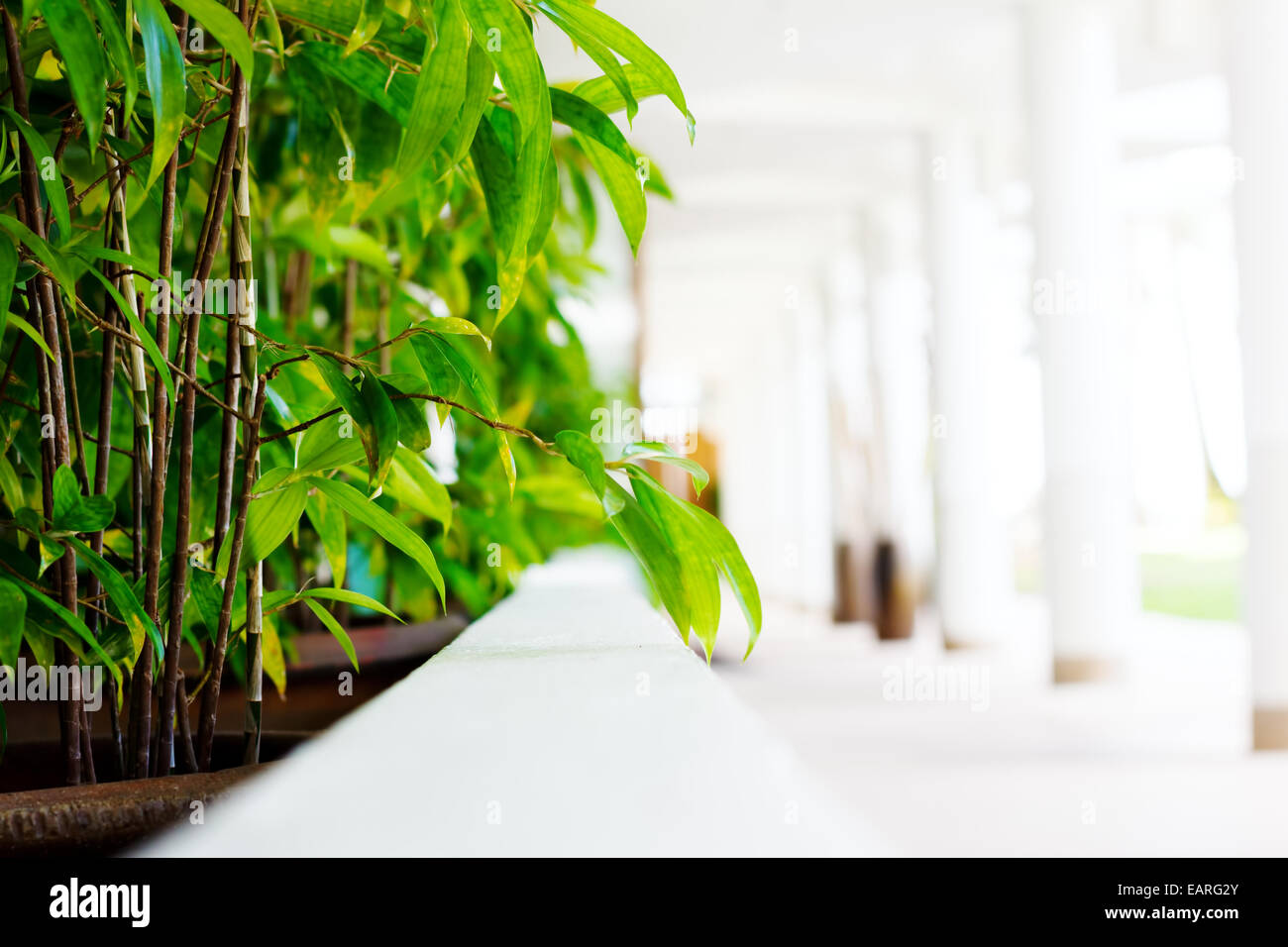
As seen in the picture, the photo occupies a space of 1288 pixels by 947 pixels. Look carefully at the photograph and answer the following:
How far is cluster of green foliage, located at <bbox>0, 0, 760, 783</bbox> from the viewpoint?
45 centimetres

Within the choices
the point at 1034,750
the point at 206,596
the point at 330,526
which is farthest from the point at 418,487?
the point at 1034,750

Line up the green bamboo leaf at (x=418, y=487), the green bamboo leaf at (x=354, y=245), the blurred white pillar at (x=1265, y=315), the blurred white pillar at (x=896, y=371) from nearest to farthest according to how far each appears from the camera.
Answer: the green bamboo leaf at (x=418, y=487)
the green bamboo leaf at (x=354, y=245)
the blurred white pillar at (x=1265, y=315)
the blurred white pillar at (x=896, y=371)

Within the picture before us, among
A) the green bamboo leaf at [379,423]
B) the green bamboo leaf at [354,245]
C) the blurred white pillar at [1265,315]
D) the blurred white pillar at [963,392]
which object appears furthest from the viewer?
the blurred white pillar at [963,392]

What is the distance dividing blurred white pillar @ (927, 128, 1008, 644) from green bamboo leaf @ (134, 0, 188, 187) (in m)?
6.57

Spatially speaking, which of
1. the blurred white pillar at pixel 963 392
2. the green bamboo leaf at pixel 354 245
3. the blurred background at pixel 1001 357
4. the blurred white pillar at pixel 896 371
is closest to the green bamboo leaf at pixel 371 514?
the green bamboo leaf at pixel 354 245

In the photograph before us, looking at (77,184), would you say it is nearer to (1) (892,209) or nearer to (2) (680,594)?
(2) (680,594)

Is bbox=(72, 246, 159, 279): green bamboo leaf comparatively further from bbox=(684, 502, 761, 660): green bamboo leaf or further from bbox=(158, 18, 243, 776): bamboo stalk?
bbox=(684, 502, 761, 660): green bamboo leaf

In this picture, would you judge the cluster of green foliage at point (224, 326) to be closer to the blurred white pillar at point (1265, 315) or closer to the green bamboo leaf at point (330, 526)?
the green bamboo leaf at point (330, 526)

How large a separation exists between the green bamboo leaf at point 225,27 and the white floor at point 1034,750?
80cm

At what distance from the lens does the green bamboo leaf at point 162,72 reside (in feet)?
1.23

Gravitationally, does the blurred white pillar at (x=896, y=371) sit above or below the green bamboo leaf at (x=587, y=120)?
above
